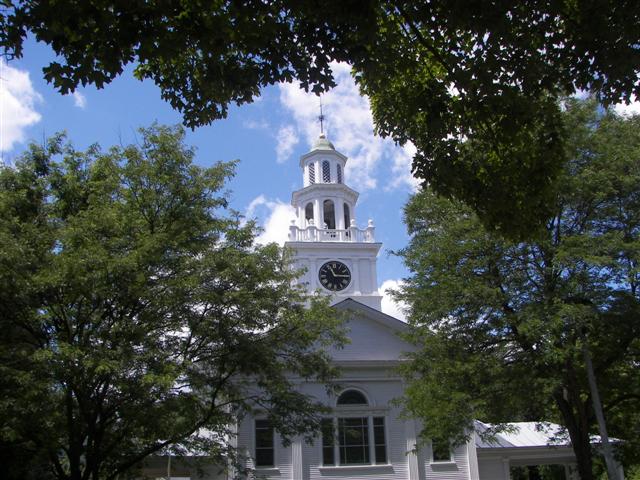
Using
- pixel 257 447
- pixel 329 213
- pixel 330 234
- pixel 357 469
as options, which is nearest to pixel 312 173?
pixel 329 213

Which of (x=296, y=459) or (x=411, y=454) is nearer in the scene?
(x=296, y=459)

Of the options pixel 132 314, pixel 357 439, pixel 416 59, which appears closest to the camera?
pixel 416 59

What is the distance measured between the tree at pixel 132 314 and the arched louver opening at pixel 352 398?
27.8 feet

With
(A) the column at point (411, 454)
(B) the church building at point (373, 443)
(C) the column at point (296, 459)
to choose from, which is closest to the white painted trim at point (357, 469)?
(B) the church building at point (373, 443)

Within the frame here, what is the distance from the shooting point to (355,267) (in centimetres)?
4184

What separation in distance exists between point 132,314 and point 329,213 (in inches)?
1187

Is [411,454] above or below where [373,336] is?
below

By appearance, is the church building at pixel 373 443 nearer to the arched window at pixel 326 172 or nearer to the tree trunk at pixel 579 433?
the tree trunk at pixel 579 433

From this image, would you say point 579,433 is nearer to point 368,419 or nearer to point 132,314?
point 368,419

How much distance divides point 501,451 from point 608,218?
1305 centimetres

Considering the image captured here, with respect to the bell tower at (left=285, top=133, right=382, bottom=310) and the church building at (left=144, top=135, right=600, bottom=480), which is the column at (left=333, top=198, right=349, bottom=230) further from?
the church building at (left=144, top=135, right=600, bottom=480)

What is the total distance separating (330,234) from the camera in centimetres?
4231

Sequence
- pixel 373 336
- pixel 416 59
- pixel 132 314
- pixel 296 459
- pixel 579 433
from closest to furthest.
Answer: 1. pixel 416 59
2. pixel 132 314
3. pixel 579 433
4. pixel 296 459
5. pixel 373 336

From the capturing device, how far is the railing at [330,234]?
137 ft
